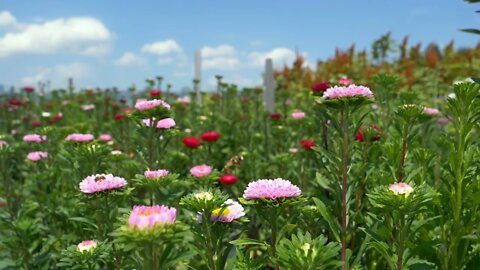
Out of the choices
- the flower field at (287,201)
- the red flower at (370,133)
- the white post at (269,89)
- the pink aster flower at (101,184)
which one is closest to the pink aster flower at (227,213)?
the flower field at (287,201)

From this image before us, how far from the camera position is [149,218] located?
1.17 m

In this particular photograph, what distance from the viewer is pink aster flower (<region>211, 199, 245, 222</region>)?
170 cm

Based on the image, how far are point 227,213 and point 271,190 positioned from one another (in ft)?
0.72

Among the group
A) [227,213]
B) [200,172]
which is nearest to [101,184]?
[227,213]

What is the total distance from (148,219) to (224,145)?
491cm

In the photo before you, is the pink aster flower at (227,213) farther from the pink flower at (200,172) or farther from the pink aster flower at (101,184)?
the pink flower at (200,172)

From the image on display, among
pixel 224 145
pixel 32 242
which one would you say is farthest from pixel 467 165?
pixel 224 145

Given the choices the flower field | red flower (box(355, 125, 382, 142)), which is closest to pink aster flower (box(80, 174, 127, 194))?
the flower field

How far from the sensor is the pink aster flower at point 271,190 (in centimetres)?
168

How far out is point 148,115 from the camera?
252 cm

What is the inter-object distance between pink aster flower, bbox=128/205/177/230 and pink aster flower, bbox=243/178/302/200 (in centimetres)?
52

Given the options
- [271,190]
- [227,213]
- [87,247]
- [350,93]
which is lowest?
[87,247]

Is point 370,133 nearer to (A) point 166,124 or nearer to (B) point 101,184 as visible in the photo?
(A) point 166,124

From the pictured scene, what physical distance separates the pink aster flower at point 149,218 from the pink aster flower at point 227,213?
0.45 metres
